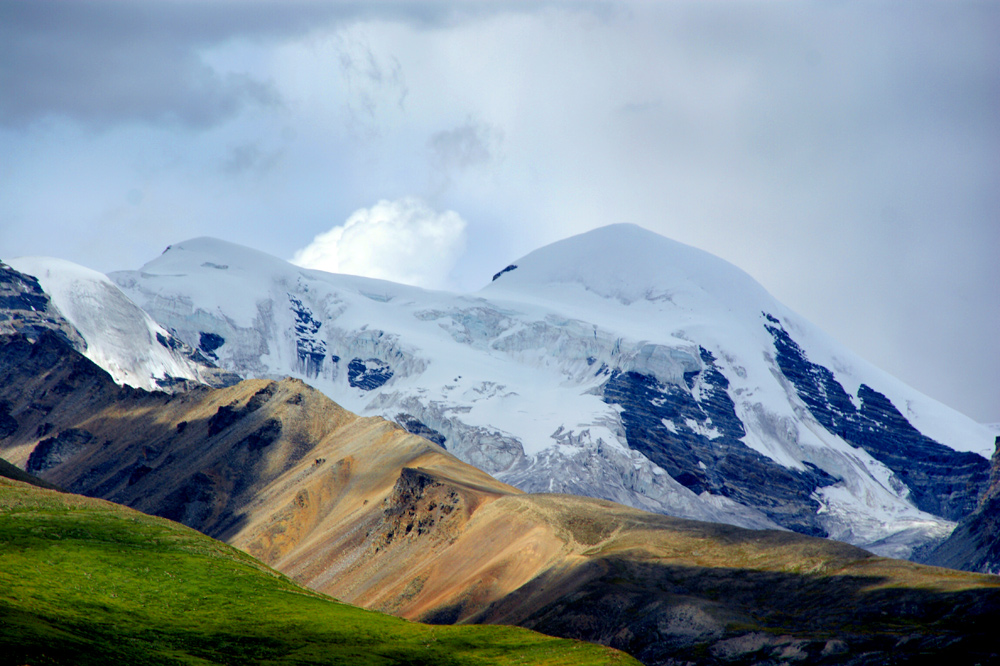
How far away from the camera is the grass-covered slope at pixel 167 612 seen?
53.8m

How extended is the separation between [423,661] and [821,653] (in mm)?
41206

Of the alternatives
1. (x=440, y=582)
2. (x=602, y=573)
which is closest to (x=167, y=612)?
(x=602, y=573)

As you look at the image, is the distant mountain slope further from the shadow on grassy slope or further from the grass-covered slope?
the grass-covered slope

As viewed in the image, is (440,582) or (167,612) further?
(440,582)

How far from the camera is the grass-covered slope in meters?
53.8

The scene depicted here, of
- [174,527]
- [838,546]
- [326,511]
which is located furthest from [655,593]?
[326,511]

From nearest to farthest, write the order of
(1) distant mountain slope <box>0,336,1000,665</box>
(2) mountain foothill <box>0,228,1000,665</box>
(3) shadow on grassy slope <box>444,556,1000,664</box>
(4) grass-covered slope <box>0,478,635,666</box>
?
(4) grass-covered slope <box>0,478,635,666</box> → (2) mountain foothill <box>0,228,1000,665</box> → (3) shadow on grassy slope <box>444,556,1000,664</box> → (1) distant mountain slope <box>0,336,1000,665</box>

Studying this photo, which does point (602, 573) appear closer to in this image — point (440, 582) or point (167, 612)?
point (440, 582)

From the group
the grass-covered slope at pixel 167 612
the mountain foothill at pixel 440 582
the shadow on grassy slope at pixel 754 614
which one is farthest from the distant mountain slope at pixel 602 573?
the grass-covered slope at pixel 167 612

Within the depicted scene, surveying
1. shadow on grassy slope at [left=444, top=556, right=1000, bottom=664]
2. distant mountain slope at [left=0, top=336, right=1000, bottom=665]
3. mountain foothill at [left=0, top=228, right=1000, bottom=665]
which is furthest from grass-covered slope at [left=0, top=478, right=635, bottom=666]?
distant mountain slope at [left=0, top=336, right=1000, bottom=665]

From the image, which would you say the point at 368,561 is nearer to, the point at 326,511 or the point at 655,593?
the point at 326,511

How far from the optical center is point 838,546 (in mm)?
118625

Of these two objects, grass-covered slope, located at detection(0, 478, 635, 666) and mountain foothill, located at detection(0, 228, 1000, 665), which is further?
mountain foothill, located at detection(0, 228, 1000, 665)

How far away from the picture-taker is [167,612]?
64062 millimetres
